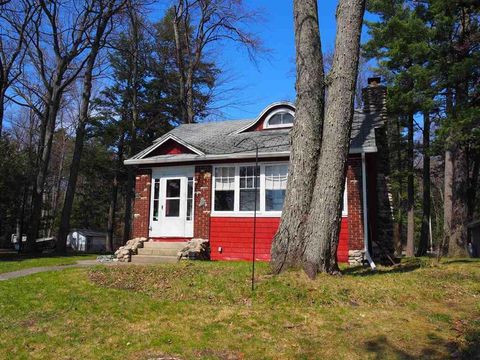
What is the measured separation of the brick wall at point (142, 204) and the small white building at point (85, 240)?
21.5m

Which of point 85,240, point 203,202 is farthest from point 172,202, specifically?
point 85,240

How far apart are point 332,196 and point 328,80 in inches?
86.8

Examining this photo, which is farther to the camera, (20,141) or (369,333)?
(20,141)

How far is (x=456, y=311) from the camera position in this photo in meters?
5.92

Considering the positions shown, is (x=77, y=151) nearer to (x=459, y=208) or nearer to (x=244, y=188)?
(x=244, y=188)

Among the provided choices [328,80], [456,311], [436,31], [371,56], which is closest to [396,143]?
[371,56]

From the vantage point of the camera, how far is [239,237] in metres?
12.8

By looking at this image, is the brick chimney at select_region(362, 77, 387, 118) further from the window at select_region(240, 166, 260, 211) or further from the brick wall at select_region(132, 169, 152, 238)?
the brick wall at select_region(132, 169, 152, 238)

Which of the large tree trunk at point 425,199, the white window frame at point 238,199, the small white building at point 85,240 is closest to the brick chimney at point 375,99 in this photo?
the white window frame at point 238,199

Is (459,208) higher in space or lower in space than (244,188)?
lower

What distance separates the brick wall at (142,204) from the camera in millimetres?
13789

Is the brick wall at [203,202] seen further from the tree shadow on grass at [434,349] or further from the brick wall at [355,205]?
the tree shadow on grass at [434,349]

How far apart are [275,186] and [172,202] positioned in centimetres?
344

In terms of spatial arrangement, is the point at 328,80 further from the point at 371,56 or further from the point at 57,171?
the point at 57,171
